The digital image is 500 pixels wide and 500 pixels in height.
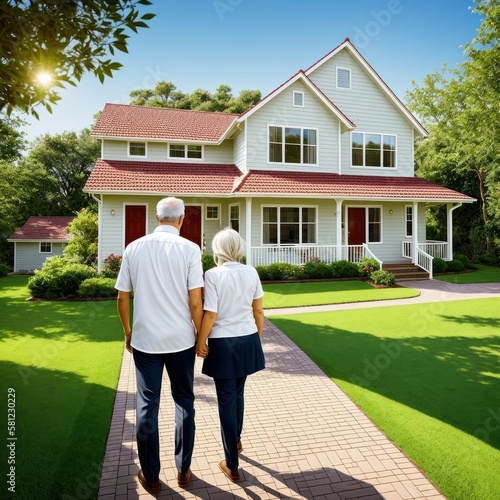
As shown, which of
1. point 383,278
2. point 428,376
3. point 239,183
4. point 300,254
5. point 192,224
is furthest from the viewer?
point 192,224

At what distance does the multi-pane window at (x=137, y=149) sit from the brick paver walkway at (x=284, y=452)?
1614 centimetres

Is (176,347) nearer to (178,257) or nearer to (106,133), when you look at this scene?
(178,257)

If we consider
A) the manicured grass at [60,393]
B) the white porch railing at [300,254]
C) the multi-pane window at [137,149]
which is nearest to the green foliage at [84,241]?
the multi-pane window at [137,149]

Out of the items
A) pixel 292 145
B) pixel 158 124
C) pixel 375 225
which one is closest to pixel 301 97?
pixel 292 145

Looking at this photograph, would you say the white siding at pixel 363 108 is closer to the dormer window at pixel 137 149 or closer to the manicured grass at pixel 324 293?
the manicured grass at pixel 324 293

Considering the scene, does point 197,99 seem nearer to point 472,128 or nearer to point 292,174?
point 292,174

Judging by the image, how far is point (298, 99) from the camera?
19.2m

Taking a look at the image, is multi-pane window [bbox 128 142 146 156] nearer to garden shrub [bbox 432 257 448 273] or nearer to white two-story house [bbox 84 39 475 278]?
white two-story house [bbox 84 39 475 278]

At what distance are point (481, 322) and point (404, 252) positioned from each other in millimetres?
11197

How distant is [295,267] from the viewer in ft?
55.9

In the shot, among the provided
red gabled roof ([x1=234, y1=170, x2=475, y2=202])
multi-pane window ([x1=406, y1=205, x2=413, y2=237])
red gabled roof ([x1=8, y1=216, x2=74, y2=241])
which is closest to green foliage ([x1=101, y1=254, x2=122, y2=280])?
red gabled roof ([x1=234, y1=170, x2=475, y2=202])

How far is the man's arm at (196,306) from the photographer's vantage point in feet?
11.4

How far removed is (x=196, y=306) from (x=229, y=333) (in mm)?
401

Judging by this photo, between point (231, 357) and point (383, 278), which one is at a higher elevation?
point (231, 357)
